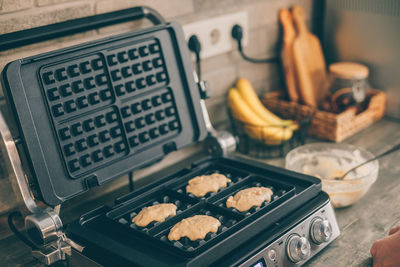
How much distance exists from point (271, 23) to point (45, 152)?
1.14 metres

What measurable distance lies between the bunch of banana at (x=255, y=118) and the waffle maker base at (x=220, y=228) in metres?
0.36

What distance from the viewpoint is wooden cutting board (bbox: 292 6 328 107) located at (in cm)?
178

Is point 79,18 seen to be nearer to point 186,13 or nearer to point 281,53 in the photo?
point 186,13

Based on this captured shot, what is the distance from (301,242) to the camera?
993 mm

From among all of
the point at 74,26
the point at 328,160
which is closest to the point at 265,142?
the point at 328,160

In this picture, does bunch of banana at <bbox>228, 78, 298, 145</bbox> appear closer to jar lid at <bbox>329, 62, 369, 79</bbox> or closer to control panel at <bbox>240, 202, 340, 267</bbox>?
jar lid at <bbox>329, 62, 369, 79</bbox>

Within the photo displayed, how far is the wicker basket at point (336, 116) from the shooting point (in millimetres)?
1631

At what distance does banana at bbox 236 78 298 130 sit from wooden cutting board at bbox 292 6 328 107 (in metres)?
0.18

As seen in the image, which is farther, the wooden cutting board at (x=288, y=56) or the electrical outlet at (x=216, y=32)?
the wooden cutting board at (x=288, y=56)

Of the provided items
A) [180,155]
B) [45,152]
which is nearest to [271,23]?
[180,155]

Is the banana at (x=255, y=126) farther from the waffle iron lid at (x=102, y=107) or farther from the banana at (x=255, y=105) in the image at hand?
the waffle iron lid at (x=102, y=107)

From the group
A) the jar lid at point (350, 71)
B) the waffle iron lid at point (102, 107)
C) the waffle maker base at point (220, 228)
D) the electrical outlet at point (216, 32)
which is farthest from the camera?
the jar lid at point (350, 71)

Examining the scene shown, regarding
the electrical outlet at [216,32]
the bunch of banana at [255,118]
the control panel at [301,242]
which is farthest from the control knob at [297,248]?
the electrical outlet at [216,32]

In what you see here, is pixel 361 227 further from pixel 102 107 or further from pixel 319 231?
pixel 102 107
